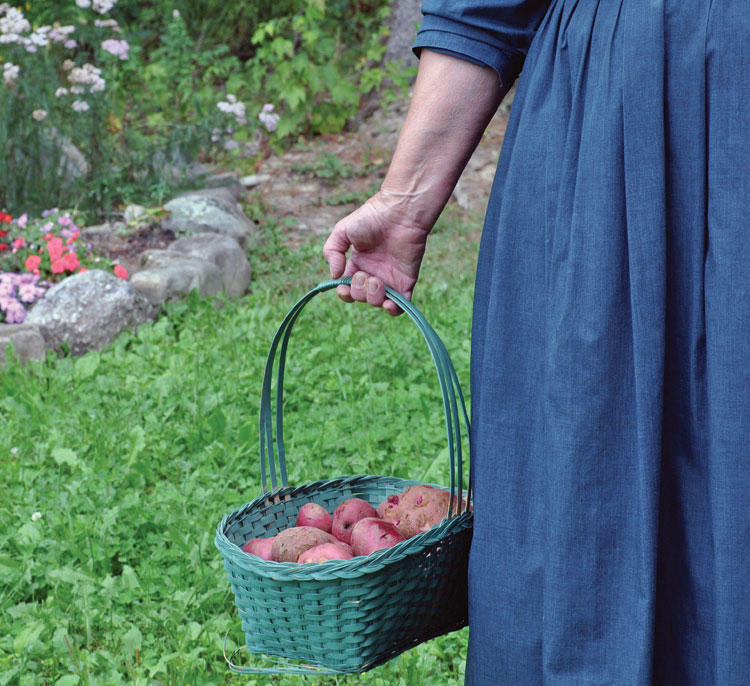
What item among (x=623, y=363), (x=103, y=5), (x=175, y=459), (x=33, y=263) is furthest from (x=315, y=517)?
(x=103, y=5)

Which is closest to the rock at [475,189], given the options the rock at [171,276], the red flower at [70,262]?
the rock at [171,276]

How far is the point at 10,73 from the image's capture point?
16.0 feet

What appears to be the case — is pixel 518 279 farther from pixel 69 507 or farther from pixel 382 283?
pixel 69 507

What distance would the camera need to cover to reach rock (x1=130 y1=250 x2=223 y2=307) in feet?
14.1

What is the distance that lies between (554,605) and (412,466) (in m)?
1.77

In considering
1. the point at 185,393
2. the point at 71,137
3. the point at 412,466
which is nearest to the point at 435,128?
the point at 412,466

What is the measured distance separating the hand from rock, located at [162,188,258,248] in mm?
3843

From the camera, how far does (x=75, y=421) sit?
318cm

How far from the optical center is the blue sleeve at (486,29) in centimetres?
121

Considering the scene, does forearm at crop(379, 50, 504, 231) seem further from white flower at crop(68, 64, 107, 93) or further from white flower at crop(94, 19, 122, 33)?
white flower at crop(94, 19, 122, 33)

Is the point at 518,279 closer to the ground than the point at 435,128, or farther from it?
closer to the ground

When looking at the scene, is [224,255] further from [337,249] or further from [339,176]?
[337,249]

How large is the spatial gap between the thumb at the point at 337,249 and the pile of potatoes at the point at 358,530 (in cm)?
38

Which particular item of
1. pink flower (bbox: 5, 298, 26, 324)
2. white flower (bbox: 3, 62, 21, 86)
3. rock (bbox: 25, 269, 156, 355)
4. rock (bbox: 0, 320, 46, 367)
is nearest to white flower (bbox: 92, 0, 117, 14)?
white flower (bbox: 3, 62, 21, 86)
